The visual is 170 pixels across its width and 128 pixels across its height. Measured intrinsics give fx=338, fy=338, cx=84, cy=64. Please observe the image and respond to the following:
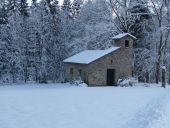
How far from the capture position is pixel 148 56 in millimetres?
42469

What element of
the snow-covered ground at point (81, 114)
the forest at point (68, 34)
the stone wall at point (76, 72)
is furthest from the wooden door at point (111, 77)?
the snow-covered ground at point (81, 114)

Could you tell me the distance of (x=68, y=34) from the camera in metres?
51.3

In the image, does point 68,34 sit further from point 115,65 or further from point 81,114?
point 81,114

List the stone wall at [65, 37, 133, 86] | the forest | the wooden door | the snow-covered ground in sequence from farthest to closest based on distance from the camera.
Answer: the forest < the wooden door < the stone wall at [65, 37, 133, 86] < the snow-covered ground

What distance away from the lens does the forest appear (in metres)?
41.4

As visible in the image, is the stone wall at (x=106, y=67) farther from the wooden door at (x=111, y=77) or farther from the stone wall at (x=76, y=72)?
the wooden door at (x=111, y=77)

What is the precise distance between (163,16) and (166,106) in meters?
24.4

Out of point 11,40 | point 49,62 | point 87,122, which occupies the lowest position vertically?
point 87,122

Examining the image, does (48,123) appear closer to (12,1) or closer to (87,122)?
(87,122)

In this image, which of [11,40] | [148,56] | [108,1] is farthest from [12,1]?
[148,56]

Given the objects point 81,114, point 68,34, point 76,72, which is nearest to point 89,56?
point 76,72

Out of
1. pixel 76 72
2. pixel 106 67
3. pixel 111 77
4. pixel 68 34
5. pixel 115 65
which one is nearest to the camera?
pixel 106 67

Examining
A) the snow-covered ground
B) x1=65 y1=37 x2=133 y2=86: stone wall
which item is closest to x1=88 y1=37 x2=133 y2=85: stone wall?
x1=65 y1=37 x2=133 y2=86: stone wall

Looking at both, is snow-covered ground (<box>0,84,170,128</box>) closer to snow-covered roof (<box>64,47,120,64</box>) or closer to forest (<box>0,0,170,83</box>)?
snow-covered roof (<box>64,47,120,64</box>)
